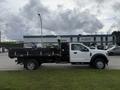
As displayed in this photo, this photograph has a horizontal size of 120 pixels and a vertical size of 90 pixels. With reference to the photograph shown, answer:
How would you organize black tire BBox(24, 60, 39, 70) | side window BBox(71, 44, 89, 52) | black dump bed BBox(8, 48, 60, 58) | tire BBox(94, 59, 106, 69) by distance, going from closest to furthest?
black dump bed BBox(8, 48, 60, 58)
black tire BBox(24, 60, 39, 70)
tire BBox(94, 59, 106, 69)
side window BBox(71, 44, 89, 52)

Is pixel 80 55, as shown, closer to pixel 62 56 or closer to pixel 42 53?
pixel 62 56

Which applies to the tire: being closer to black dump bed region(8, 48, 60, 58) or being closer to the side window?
the side window

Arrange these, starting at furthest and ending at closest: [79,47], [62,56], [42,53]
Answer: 1. [79,47]
2. [62,56]
3. [42,53]

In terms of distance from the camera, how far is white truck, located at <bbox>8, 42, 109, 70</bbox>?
2175 centimetres

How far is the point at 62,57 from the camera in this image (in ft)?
72.2

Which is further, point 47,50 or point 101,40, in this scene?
point 101,40

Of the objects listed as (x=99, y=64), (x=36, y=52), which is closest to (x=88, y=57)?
(x=99, y=64)

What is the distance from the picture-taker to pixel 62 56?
72.3ft

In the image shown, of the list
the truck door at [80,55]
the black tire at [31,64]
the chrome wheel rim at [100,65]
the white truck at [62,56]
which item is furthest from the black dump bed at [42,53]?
the chrome wheel rim at [100,65]

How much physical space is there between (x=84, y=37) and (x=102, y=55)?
84097 millimetres

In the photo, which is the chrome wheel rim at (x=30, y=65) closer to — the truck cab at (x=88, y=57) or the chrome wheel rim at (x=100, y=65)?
the truck cab at (x=88, y=57)

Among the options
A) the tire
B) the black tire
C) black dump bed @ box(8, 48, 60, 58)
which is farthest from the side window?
the black tire

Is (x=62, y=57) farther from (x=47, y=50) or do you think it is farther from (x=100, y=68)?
(x=100, y=68)

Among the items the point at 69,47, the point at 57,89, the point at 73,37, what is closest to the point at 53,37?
the point at 73,37
